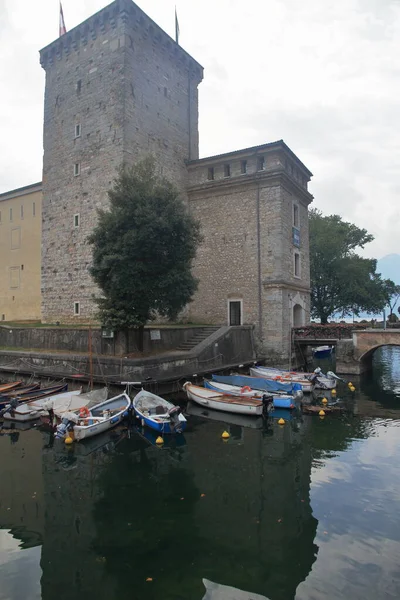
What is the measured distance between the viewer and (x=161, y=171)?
92.9ft

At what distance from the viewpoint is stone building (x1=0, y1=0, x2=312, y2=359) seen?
26.2 meters

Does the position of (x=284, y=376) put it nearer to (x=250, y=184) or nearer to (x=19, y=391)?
(x=250, y=184)

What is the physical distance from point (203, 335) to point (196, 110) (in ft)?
61.5

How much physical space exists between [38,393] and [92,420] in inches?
223

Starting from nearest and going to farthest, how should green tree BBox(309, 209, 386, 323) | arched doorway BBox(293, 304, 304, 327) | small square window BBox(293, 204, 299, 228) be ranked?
small square window BBox(293, 204, 299, 228) < arched doorway BBox(293, 304, 304, 327) < green tree BBox(309, 209, 386, 323)

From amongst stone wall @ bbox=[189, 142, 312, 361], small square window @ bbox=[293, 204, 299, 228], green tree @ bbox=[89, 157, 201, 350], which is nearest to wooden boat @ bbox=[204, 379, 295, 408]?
green tree @ bbox=[89, 157, 201, 350]

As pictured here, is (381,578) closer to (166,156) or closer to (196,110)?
(166,156)

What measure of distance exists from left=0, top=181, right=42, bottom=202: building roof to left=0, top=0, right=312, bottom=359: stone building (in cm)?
315

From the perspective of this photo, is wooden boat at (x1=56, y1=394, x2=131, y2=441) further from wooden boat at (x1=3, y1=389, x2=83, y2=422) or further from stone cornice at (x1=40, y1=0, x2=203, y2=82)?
stone cornice at (x1=40, y1=0, x2=203, y2=82)

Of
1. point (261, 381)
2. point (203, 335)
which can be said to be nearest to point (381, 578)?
point (261, 381)

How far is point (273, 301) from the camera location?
87.1ft

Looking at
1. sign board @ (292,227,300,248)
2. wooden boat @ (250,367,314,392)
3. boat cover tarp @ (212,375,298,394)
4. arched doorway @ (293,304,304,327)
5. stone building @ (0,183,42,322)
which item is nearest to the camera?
boat cover tarp @ (212,375,298,394)

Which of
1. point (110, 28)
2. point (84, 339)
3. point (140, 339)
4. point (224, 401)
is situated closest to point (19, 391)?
point (84, 339)

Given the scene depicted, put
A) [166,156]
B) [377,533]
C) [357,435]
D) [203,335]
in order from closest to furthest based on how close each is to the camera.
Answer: [377,533], [357,435], [203,335], [166,156]
